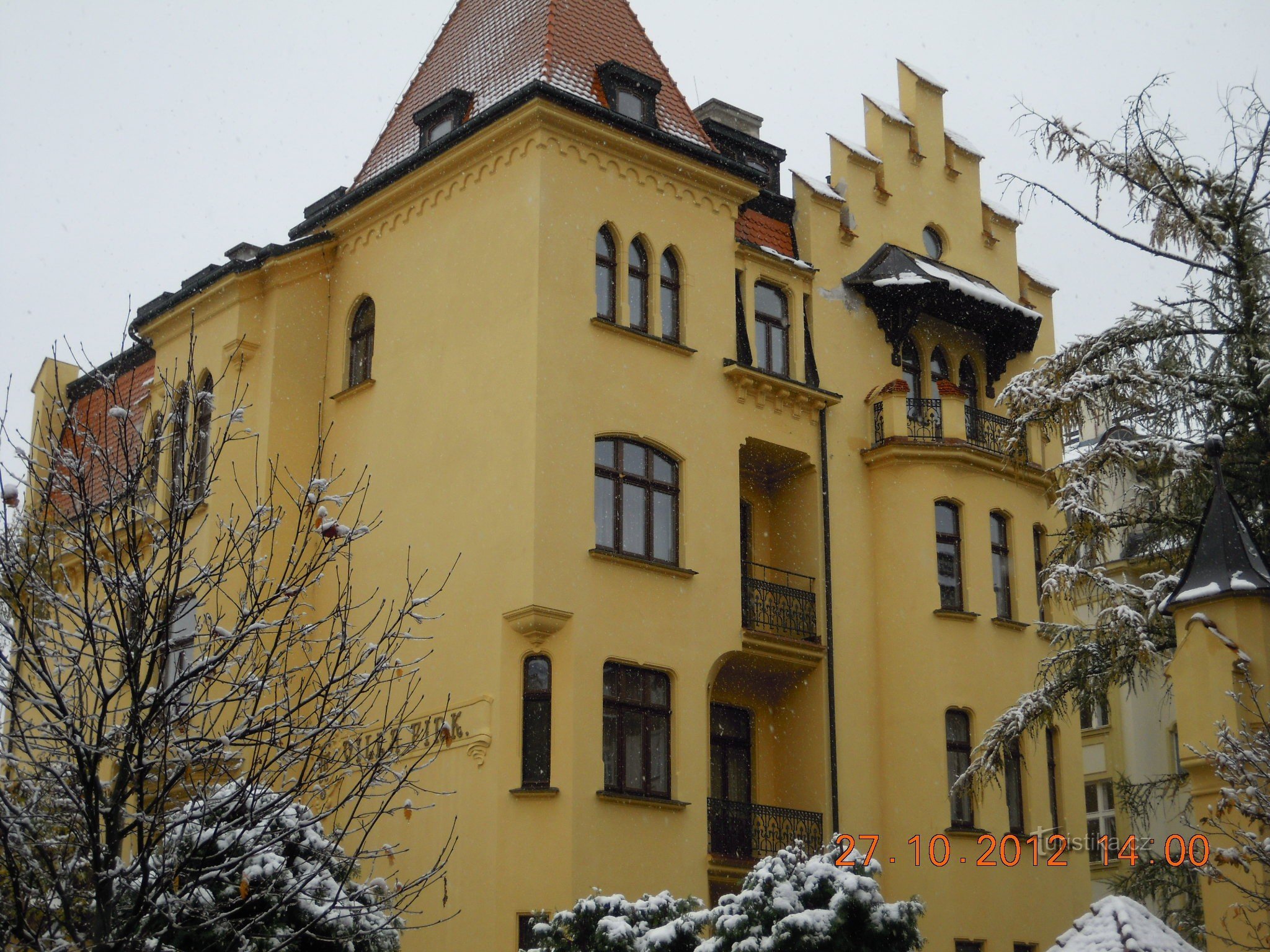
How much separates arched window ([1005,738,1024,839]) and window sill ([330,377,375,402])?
1169cm

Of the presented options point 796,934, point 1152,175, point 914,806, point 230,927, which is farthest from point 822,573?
point 230,927

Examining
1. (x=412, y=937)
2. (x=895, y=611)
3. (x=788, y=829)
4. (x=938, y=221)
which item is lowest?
(x=412, y=937)

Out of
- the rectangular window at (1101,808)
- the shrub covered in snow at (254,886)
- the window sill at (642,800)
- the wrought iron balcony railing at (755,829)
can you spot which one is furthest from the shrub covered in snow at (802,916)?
the rectangular window at (1101,808)

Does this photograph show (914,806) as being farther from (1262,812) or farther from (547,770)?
(1262,812)

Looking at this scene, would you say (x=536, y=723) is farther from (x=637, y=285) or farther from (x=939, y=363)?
(x=939, y=363)

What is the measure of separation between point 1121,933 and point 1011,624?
15.0 metres

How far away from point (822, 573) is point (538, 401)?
587 cm

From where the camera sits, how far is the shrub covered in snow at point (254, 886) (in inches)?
391

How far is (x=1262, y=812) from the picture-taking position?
1270cm

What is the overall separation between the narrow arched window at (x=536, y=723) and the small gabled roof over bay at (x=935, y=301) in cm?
950

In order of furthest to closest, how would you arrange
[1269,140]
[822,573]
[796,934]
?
[822,573], [1269,140], [796,934]

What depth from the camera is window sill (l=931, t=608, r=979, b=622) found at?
25.9 m

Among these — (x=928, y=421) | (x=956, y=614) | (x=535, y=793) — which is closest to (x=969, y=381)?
(x=928, y=421)

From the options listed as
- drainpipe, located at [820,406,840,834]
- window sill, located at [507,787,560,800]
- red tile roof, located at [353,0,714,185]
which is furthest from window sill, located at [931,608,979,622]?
red tile roof, located at [353,0,714,185]
